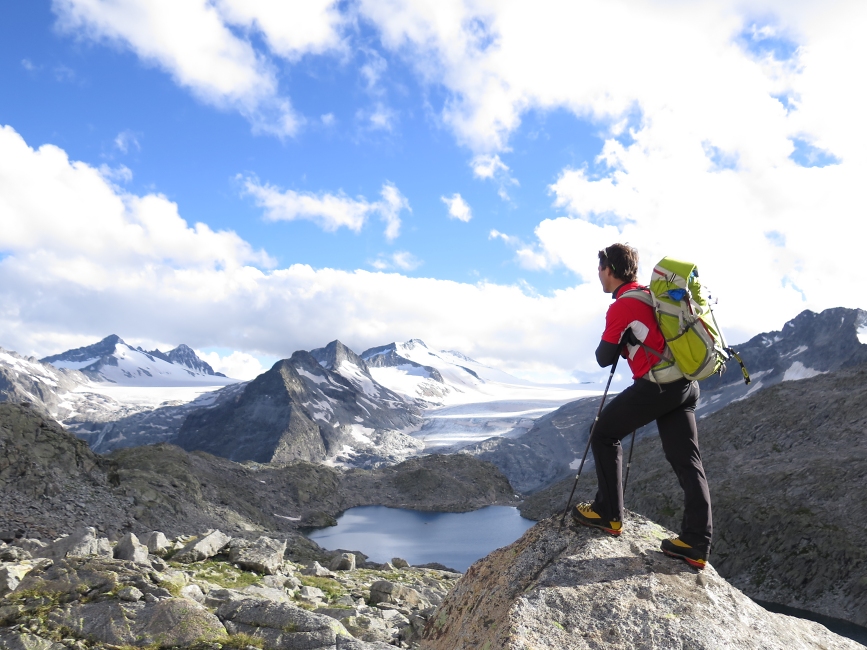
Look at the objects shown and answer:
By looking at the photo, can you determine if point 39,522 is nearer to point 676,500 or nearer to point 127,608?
point 127,608

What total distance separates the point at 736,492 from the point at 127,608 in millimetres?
68529

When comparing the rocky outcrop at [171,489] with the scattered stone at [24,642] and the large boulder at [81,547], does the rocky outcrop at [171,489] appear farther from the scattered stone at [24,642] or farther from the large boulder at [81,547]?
the scattered stone at [24,642]

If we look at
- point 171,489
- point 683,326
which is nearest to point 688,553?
point 683,326

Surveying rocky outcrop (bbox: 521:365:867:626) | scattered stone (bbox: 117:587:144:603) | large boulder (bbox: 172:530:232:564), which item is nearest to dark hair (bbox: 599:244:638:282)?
scattered stone (bbox: 117:587:144:603)

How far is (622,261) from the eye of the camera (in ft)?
24.2

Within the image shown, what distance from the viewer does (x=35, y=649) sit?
27.2 ft

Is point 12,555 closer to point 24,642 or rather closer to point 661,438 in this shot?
point 24,642

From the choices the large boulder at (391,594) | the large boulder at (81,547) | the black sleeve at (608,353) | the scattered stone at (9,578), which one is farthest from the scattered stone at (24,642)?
the large boulder at (391,594)

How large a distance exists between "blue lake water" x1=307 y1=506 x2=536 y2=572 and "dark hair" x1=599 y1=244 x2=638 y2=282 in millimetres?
68857

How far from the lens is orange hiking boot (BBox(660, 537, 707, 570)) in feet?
21.3

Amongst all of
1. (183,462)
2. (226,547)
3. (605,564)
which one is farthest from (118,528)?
(183,462)

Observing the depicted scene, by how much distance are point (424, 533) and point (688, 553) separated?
332 feet

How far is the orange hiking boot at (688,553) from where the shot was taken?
6492mm

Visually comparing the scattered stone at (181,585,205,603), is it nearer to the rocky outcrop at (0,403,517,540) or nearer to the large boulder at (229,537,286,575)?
the large boulder at (229,537,286,575)
